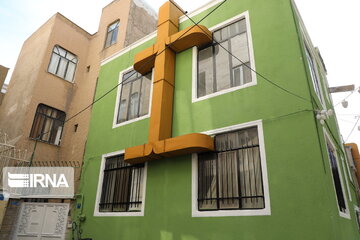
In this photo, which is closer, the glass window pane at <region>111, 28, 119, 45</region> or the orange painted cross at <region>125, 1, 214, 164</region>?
the orange painted cross at <region>125, 1, 214, 164</region>

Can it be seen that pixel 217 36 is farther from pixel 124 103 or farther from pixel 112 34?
pixel 112 34

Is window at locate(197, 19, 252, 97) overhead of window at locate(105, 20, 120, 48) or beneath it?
beneath

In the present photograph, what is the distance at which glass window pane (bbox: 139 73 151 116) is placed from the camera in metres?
9.62

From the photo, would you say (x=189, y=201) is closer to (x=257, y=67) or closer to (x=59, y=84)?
(x=257, y=67)

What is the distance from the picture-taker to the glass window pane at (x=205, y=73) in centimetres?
823

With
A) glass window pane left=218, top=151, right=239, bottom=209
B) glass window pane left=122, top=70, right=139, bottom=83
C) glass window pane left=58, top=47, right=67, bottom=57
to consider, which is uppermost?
glass window pane left=58, top=47, right=67, bottom=57

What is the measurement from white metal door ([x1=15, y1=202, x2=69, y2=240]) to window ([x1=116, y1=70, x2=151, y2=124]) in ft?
13.9

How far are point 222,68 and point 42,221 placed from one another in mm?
9007

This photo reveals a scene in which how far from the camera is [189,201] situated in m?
7.00

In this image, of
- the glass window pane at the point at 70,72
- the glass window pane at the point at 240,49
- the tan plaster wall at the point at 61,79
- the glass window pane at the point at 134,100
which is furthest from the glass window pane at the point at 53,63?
the glass window pane at the point at 240,49

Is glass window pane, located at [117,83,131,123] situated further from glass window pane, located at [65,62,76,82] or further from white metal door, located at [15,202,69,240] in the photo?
glass window pane, located at [65,62,76,82]

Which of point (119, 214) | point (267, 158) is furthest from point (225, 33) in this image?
point (119, 214)

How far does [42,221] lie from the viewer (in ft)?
34.1

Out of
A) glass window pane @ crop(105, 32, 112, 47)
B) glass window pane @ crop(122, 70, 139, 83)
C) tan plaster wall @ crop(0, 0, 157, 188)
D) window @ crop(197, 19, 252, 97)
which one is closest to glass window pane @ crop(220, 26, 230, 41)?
window @ crop(197, 19, 252, 97)
